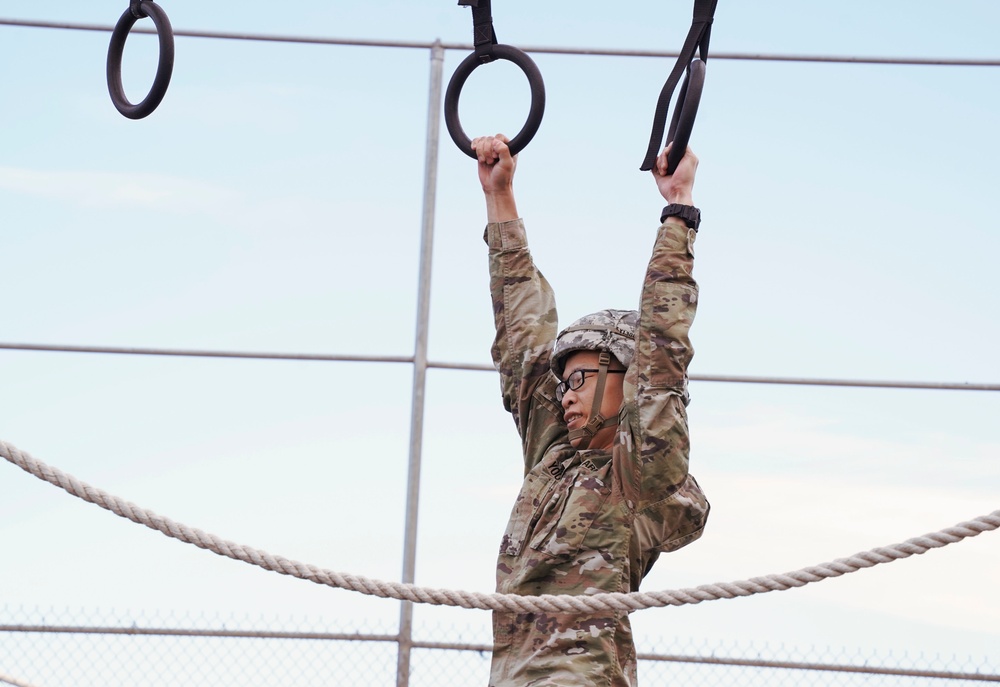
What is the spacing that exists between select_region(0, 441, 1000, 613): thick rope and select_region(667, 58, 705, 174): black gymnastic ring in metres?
0.73

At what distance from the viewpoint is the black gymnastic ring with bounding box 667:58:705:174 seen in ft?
7.22

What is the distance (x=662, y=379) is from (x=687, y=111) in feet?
1.49

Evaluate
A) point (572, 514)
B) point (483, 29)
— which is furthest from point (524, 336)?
point (483, 29)

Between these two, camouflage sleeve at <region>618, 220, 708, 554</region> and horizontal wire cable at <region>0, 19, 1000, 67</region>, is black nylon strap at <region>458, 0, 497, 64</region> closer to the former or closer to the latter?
camouflage sleeve at <region>618, 220, 708, 554</region>

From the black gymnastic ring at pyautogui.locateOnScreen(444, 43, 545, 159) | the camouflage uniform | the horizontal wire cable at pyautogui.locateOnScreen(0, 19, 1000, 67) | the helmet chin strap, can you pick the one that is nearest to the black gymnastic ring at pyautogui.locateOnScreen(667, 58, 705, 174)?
the camouflage uniform

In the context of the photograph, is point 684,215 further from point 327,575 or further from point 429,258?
point 429,258

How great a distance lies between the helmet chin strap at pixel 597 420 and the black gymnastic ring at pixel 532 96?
0.45m

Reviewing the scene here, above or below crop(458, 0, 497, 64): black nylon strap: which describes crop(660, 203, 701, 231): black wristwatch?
below

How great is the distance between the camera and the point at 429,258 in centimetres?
449

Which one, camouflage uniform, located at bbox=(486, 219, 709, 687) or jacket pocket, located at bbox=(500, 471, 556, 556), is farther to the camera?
jacket pocket, located at bbox=(500, 471, 556, 556)

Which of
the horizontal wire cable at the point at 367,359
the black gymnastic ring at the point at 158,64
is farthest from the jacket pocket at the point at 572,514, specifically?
the horizontal wire cable at the point at 367,359

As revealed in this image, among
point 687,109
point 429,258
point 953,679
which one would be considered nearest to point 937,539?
point 687,109

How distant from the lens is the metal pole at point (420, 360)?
13.8ft

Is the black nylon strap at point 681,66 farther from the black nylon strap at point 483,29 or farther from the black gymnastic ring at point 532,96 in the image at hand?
the black nylon strap at point 483,29
